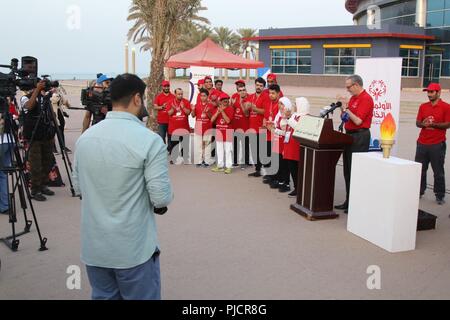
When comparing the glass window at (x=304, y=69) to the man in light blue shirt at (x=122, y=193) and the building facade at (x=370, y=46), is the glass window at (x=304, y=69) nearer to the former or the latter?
the building facade at (x=370, y=46)

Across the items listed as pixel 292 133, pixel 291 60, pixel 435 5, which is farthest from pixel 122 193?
pixel 291 60

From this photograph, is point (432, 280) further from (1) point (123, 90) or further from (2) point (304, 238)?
(1) point (123, 90)

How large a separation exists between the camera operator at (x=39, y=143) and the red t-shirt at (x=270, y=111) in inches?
144

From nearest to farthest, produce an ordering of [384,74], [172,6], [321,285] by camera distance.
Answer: [321,285] < [384,74] < [172,6]

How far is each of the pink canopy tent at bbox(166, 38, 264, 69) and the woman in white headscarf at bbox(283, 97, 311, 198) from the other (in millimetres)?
6119

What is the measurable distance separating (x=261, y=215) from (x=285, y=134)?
5.53 feet

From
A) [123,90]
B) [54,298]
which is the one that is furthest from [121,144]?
[54,298]

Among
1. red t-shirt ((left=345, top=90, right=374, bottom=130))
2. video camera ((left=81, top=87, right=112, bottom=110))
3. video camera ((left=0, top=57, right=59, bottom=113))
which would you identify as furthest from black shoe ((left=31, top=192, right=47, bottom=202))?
red t-shirt ((left=345, top=90, right=374, bottom=130))

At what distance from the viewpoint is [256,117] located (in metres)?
9.29

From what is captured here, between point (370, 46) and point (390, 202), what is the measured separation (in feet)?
115

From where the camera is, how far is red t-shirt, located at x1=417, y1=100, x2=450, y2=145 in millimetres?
7043

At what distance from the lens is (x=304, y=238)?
18.3 ft

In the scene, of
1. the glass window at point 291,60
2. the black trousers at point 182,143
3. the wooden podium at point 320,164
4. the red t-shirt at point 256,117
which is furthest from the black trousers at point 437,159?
the glass window at point 291,60

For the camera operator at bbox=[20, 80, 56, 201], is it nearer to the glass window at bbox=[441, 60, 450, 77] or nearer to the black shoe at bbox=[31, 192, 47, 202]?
the black shoe at bbox=[31, 192, 47, 202]
